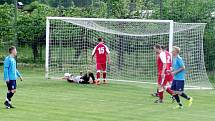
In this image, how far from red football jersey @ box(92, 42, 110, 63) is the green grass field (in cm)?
131

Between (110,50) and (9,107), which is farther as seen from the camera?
(110,50)

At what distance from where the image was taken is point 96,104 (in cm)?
1748

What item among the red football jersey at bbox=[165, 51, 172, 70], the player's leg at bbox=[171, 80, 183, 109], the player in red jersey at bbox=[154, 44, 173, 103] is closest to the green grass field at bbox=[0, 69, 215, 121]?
the player's leg at bbox=[171, 80, 183, 109]

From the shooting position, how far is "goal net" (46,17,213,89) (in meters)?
23.3

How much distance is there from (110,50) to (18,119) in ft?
39.2

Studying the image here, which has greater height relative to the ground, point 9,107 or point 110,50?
point 110,50

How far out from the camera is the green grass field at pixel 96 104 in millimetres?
14977

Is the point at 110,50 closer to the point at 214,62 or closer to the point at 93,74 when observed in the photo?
the point at 93,74

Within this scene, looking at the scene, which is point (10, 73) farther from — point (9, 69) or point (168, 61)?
point (168, 61)

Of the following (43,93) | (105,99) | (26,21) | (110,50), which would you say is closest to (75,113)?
(105,99)

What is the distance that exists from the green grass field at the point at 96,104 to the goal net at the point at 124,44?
1271 mm

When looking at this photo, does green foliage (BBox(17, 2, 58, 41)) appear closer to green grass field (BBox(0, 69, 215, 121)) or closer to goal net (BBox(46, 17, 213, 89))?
goal net (BBox(46, 17, 213, 89))

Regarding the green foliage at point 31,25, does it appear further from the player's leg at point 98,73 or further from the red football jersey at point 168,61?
the red football jersey at point 168,61

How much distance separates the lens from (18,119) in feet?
47.2
